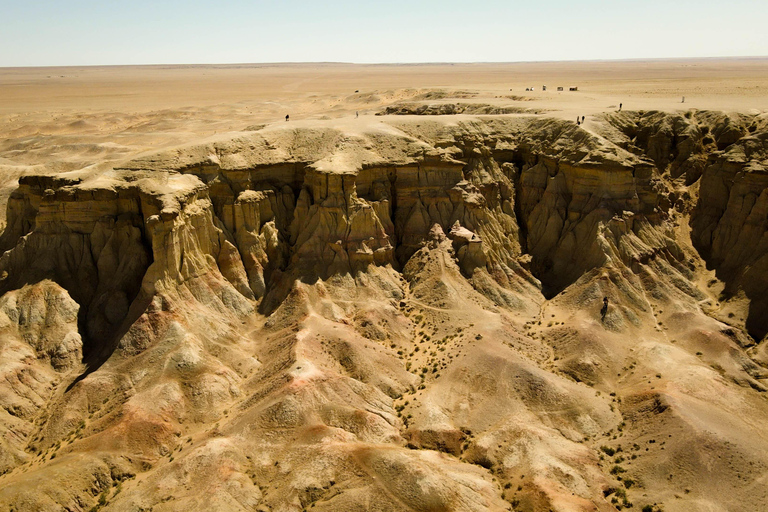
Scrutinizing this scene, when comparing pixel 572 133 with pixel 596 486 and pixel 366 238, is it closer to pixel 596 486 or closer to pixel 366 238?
pixel 366 238

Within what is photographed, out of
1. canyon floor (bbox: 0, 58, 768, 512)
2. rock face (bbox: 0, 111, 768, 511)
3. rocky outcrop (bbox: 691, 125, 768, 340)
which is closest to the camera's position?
canyon floor (bbox: 0, 58, 768, 512)

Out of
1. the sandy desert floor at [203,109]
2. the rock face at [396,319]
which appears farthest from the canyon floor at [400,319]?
the sandy desert floor at [203,109]

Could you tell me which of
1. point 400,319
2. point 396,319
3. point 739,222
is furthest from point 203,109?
point 739,222

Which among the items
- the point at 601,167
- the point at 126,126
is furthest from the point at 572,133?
the point at 126,126

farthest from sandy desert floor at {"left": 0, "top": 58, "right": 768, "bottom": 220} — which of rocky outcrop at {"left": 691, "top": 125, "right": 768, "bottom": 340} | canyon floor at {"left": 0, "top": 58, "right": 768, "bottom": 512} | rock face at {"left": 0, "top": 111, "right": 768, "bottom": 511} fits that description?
rocky outcrop at {"left": 691, "top": 125, "right": 768, "bottom": 340}

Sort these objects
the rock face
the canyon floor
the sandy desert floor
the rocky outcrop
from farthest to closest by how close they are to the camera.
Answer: the sandy desert floor, the rocky outcrop, the rock face, the canyon floor

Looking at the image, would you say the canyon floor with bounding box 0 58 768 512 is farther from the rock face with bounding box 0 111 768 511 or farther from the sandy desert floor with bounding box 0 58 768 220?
the sandy desert floor with bounding box 0 58 768 220

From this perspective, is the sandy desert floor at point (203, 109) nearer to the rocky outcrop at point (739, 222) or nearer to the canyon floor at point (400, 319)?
the canyon floor at point (400, 319)
